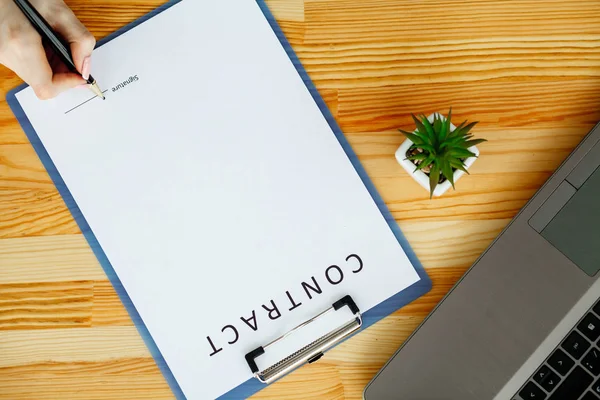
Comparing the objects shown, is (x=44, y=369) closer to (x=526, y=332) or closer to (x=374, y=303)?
(x=374, y=303)

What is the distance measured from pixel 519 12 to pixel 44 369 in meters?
0.67

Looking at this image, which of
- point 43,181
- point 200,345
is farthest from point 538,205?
point 43,181

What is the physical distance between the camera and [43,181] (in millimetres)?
554

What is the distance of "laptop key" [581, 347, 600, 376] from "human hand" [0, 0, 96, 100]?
576mm

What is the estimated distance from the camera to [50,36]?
1.59 ft

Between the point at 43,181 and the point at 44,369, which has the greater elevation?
the point at 43,181

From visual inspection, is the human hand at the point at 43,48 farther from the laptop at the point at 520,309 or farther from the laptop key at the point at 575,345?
the laptop key at the point at 575,345

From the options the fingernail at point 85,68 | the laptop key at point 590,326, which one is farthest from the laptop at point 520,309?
the fingernail at point 85,68

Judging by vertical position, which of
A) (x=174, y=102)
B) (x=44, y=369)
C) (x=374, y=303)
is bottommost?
(x=374, y=303)

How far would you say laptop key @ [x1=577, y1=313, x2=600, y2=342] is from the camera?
0.48 m

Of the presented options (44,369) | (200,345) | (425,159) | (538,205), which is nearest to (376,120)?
(425,159)

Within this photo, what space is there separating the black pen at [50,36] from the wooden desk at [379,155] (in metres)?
0.07

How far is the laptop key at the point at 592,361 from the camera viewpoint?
0.47 m

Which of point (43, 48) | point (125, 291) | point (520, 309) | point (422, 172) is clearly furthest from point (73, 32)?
point (520, 309)
